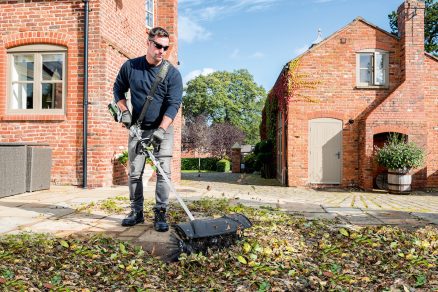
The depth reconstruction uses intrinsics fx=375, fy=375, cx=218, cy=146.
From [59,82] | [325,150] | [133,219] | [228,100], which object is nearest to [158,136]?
[133,219]

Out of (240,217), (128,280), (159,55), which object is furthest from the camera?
(159,55)

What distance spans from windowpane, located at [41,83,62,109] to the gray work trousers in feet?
18.1

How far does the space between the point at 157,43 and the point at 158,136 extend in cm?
99

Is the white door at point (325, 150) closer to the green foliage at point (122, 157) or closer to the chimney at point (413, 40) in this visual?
the chimney at point (413, 40)

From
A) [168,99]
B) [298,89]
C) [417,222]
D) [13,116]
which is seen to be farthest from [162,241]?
[298,89]

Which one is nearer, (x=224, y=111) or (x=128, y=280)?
(x=128, y=280)

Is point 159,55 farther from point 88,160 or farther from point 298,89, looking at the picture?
point 298,89

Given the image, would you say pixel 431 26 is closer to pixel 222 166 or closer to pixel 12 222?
pixel 222 166

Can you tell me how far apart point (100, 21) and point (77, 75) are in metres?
1.36

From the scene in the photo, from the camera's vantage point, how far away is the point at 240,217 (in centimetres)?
356

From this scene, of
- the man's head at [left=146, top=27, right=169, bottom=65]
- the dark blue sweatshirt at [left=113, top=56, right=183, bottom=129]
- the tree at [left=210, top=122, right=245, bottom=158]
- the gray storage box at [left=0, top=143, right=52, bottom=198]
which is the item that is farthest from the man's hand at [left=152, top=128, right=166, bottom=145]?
the tree at [left=210, top=122, right=245, bottom=158]

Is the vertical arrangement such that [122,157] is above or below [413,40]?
below

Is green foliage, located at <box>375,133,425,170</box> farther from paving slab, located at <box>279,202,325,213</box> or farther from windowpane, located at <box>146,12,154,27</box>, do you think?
windowpane, located at <box>146,12,154,27</box>

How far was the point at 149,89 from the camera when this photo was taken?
4.13 metres
